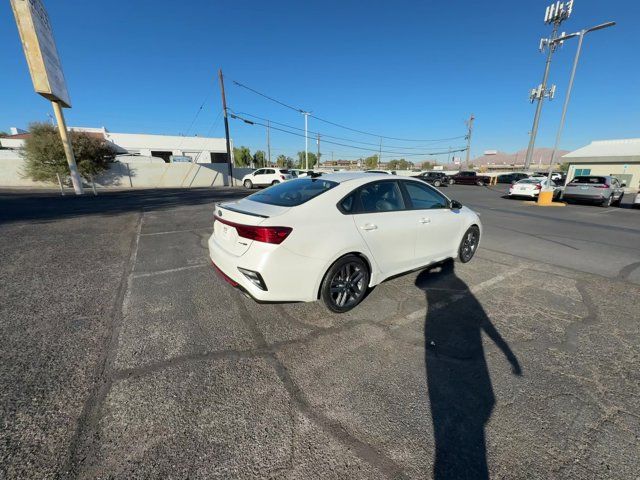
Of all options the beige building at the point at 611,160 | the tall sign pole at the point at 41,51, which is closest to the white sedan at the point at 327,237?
the tall sign pole at the point at 41,51

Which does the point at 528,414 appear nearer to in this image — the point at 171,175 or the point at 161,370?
the point at 161,370

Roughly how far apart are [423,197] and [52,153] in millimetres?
26627

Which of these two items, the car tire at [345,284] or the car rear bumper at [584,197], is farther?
the car rear bumper at [584,197]

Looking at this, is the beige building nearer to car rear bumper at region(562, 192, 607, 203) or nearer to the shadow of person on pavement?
car rear bumper at region(562, 192, 607, 203)

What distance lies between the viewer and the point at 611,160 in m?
26.5

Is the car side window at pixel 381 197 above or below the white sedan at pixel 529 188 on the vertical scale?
above

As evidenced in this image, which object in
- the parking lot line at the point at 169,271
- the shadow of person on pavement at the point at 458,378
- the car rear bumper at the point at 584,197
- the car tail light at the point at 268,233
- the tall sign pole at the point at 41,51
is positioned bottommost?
the shadow of person on pavement at the point at 458,378

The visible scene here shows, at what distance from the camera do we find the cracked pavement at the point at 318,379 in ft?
5.40

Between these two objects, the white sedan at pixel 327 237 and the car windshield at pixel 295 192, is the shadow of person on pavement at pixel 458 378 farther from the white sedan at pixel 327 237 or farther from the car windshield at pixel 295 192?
the car windshield at pixel 295 192

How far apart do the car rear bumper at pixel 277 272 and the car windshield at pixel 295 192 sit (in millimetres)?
627

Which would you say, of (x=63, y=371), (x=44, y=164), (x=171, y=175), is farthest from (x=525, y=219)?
(x=44, y=164)

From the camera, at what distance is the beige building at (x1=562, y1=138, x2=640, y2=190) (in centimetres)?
2562

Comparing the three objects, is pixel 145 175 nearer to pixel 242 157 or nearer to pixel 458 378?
pixel 458 378

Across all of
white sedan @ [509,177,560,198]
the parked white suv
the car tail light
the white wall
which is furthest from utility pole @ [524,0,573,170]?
the car tail light
